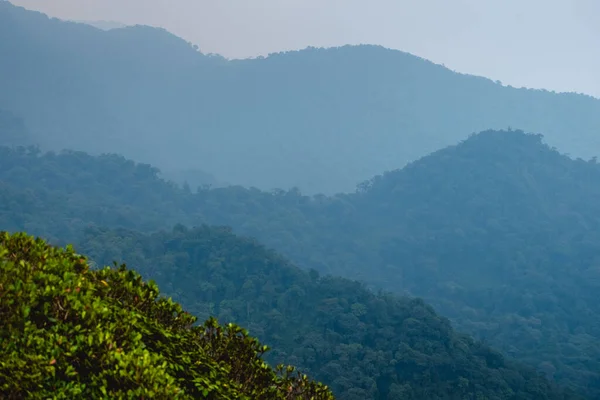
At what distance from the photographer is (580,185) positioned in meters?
103

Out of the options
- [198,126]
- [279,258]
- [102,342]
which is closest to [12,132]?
[198,126]

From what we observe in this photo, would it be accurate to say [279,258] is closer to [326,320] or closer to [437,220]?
[326,320]

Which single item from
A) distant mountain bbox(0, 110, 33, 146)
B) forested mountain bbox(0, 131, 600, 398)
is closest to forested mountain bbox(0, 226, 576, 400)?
forested mountain bbox(0, 131, 600, 398)

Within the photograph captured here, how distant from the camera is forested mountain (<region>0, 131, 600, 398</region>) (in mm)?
69562

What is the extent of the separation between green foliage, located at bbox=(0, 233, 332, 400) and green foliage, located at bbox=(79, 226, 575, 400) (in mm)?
34675

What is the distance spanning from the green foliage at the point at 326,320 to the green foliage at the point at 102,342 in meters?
34.7

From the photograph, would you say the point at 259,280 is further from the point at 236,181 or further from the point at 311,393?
the point at 236,181

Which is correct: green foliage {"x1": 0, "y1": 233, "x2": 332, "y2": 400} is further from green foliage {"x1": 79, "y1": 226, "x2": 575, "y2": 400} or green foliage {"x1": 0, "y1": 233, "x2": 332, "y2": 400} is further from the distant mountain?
the distant mountain

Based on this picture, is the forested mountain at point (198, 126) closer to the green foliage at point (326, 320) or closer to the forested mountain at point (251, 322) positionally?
the green foliage at point (326, 320)

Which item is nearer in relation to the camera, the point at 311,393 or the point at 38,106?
the point at 311,393

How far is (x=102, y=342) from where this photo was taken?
15.1 feet

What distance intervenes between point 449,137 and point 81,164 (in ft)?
453

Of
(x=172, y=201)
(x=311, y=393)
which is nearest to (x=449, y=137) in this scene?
(x=172, y=201)

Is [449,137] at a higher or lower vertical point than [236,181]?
higher
